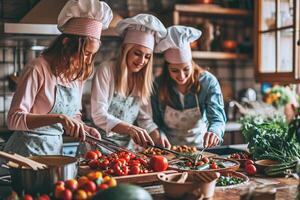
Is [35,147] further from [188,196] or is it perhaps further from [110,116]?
[188,196]

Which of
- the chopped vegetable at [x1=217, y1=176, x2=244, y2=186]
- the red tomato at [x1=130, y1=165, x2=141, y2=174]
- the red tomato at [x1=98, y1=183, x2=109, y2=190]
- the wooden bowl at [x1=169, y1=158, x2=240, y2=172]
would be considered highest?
the red tomato at [x1=98, y1=183, x2=109, y2=190]

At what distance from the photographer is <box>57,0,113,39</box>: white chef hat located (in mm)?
2096

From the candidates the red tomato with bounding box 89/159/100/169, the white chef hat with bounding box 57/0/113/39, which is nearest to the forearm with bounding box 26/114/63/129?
the red tomato with bounding box 89/159/100/169

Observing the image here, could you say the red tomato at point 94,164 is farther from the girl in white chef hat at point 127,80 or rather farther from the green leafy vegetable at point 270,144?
the green leafy vegetable at point 270,144

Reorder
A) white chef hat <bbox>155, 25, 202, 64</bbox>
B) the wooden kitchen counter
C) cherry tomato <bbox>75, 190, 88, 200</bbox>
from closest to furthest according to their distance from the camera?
1. cherry tomato <bbox>75, 190, 88, 200</bbox>
2. the wooden kitchen counter
3. white chef hat <bbox>155, 25, 202, 64</bbox>

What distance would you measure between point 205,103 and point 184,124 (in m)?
0.17

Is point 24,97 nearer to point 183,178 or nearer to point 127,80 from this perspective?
point 127,80

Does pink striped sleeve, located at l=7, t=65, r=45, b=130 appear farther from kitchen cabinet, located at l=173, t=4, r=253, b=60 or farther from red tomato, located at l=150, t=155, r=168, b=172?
kitchen cabinet, located at l=173, t=4, r=253, b=60

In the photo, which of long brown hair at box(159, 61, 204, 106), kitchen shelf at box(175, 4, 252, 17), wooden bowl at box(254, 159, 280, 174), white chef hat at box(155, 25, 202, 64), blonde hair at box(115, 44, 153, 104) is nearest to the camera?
wooden bowl at box(254, 159, 280, 174)

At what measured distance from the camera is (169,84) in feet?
8.86

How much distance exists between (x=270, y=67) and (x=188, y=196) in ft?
7.04

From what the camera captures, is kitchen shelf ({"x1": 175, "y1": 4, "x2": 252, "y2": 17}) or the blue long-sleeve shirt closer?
the blue long-sleeve shirt

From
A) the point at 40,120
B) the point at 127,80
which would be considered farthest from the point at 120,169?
the point at 127,80

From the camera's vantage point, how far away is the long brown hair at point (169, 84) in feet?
8.66
